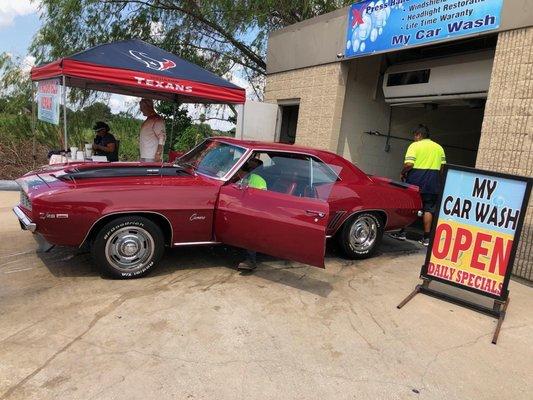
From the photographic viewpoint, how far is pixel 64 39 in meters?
13.1

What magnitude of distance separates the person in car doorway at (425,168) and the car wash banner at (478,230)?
2.66 metres

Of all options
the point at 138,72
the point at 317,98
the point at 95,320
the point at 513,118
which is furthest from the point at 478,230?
the point at 317,98

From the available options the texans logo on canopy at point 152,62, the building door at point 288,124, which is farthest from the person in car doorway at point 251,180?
the building door at point 288,124

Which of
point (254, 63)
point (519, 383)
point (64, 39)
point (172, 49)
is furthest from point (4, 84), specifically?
point (519, 383)

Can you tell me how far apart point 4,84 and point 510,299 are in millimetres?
14868

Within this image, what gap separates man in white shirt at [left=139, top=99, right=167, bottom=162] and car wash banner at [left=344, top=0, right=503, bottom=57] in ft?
12.6

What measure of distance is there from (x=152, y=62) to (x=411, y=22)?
415 centimetres

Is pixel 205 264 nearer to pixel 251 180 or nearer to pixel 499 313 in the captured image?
pixel 251 180

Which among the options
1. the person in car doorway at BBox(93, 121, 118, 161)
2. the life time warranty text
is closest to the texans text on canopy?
the person in car doorway at BBox(93, 121, 118, 161)

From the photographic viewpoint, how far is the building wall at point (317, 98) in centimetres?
940

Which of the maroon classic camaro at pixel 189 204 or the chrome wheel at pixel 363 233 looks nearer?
the maroon classic camaro at pixel 189 204

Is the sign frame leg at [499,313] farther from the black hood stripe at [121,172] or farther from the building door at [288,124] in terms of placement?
the building door at [288,124]

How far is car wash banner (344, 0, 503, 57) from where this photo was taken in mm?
6445

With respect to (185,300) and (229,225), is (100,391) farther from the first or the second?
(229,225)
